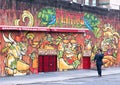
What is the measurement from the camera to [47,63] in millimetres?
31219

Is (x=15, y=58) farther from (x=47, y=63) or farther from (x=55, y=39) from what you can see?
(x=55, y=39)

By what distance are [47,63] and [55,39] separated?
202cm

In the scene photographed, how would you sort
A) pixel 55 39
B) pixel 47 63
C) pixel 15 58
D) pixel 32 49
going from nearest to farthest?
pixel 15 58, pixel 32 49, pixel 47 63, pixel 55 39

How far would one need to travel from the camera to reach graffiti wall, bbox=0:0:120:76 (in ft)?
92.7

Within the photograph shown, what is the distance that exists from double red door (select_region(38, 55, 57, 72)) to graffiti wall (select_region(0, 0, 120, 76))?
41 centimetres

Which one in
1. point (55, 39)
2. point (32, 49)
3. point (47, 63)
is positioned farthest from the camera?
point (55, 39)

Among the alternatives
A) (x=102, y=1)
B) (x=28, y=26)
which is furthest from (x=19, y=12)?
(x=102, y=1)

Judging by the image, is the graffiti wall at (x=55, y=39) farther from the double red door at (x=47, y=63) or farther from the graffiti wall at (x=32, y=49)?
the double red door at (x=47, y=63)

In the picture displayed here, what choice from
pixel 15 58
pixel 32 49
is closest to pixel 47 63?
pixel 32 49

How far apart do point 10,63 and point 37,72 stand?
8.94ft

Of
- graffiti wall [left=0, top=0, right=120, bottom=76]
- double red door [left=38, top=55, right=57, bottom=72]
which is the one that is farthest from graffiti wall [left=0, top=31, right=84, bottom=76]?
double red door [left=38, top=55, right=57, bottom=72]

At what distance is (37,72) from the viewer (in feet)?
99.2

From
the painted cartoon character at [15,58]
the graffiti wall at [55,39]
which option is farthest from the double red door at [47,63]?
the painted cartoon character at [15,58]

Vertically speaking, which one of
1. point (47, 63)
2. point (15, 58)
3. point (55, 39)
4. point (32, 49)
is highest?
point (55, 39)
